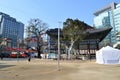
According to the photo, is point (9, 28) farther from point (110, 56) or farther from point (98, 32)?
point (110, 56)

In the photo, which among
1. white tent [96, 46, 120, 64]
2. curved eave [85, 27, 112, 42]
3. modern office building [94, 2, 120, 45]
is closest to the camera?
white tent [96, 46, 120, 64]

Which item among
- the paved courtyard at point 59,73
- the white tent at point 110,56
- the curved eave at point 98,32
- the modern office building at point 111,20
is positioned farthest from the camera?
the modern office building at point 111,20

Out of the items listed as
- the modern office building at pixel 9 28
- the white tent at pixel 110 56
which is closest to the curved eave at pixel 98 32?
the white tent at pixel 110 56

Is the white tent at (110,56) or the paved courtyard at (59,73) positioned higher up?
the white tent at (110,56)

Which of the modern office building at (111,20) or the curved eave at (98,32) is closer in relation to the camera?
the curved eave at (98,32)

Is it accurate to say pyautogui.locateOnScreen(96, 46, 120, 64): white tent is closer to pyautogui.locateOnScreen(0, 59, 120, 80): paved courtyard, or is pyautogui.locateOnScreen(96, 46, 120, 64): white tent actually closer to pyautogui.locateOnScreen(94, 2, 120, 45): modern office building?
pyautogui.locateOnScreen(0, 59, 120, 80): paved courtyard

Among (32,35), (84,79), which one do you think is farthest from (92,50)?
(84,79)

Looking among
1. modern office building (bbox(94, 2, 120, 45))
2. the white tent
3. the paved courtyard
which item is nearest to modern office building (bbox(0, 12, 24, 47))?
modern office building (bbox(94, 2, 120, 45))

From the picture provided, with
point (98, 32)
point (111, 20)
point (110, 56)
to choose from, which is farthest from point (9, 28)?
point (110, 56)

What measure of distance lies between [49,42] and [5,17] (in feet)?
273

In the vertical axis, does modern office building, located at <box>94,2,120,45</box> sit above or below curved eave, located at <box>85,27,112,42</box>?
above

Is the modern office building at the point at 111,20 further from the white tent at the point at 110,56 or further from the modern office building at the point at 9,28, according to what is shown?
the white tent at the point at 110,56

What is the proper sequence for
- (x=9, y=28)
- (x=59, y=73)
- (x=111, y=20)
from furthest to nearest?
(x=111, y=20) → (x=9, y=28) → (x=59, y=73)

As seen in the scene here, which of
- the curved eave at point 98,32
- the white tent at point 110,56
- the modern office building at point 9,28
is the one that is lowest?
the white tent at point 110,56
